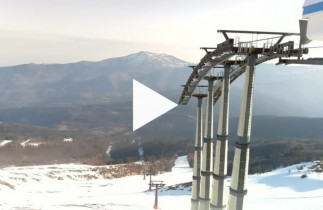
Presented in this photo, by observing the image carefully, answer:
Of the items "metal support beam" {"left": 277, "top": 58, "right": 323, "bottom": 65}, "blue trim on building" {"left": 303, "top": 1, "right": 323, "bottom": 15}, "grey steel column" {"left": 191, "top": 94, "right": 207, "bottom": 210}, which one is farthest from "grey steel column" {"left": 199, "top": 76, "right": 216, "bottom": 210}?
"blue trim on building" {"left": 303, "top": 1, "right": 323, "bottom": 15}

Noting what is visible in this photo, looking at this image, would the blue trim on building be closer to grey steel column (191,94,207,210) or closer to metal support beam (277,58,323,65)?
metal support beam (277,58,323,65)

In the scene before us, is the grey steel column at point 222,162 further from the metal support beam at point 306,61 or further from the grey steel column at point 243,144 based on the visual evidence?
the metal support beam at point 306,61

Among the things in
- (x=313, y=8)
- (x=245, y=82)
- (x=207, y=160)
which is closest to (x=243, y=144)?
(x=245, y=82)

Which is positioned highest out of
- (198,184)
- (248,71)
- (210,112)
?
(248,71)

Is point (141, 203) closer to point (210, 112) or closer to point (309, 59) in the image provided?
point (210, 112)

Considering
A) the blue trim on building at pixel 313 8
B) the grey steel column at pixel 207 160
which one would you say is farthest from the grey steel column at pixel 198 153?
the blue trim on building at pixel 313 8

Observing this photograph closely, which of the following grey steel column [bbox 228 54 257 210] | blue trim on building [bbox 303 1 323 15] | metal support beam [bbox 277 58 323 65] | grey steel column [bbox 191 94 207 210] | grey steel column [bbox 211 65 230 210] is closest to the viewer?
blue trim on building [bbox 303 1 323 15]

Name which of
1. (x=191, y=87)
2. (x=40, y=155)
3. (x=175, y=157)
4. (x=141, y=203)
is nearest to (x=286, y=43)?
(x=191, y=87)

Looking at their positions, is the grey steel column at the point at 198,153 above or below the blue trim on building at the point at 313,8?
below
